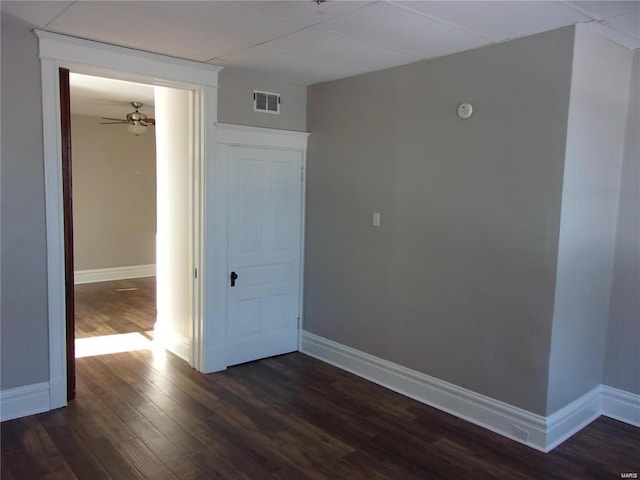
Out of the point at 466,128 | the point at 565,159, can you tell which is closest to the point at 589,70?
the point at 565,159

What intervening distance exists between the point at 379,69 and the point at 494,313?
2128 millimetres

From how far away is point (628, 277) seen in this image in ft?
11.6

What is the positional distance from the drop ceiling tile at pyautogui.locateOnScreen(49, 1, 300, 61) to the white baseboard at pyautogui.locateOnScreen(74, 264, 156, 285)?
5.40m

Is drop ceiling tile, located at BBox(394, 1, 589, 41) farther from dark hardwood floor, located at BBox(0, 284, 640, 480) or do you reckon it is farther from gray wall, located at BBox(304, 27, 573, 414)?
dark hardwood floor, located at BBox(0, 284, 640, 480)

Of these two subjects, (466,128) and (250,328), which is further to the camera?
(250,328)

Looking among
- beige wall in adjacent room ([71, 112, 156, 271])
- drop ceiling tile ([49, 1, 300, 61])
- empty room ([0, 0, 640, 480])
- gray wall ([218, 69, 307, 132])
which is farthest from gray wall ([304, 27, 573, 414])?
beige wall in adjacent room ([71, 112, 156, 271])

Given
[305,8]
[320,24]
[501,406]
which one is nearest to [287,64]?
[320,24]

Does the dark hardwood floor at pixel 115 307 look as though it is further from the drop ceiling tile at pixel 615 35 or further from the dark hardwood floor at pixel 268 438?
the drop ceiling tile at pixel 615 35

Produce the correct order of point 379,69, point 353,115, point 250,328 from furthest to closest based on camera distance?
1. point 250,328
2. point 353,115
3. point 379,69

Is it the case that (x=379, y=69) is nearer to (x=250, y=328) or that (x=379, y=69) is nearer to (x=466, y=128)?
(x=466, y=128)

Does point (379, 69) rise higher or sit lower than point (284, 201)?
higher

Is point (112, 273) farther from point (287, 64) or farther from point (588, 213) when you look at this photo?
point (588, 213)

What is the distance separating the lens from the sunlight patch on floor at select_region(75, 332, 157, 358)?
478 cm

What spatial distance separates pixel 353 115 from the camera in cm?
432
